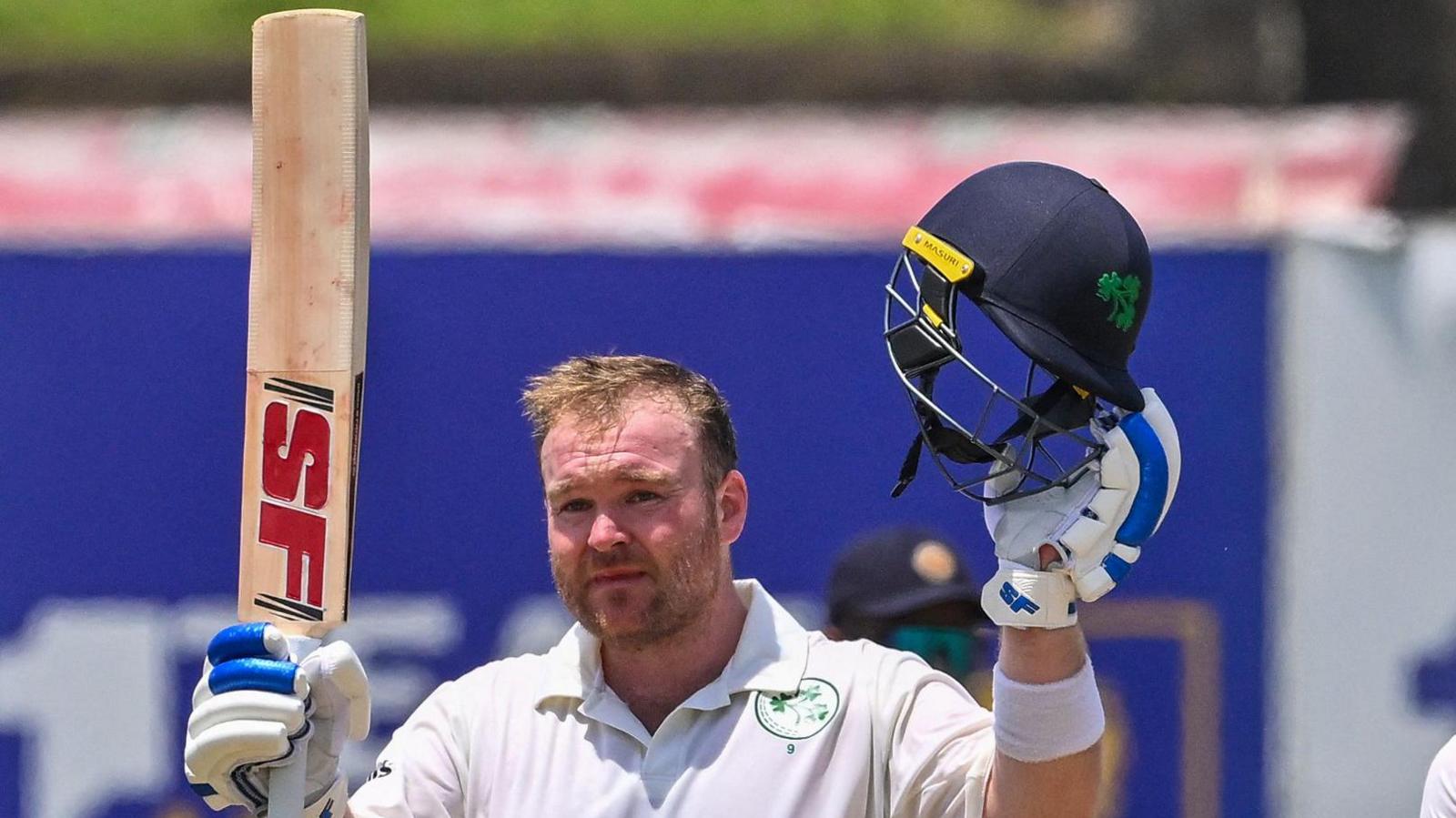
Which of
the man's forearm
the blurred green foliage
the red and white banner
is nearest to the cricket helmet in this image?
the man's forearm

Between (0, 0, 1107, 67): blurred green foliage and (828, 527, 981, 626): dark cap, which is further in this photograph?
(0, 0, 1107, 67): blurred green foliage

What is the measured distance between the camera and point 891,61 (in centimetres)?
530

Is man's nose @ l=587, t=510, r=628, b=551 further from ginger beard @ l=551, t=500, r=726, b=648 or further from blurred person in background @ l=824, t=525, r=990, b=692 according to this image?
blurred person in background @ l=824, t=525, r=990, b=692

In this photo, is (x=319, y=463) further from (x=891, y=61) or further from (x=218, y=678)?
(x=891, y=61)

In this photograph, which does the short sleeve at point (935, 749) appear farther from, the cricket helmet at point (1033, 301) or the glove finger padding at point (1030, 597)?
the cricket helmet at point (1033, 301)

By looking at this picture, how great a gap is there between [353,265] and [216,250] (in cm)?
183

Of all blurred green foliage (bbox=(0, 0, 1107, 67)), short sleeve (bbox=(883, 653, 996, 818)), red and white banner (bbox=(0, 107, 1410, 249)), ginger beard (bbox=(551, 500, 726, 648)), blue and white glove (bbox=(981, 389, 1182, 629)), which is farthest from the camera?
blurred green foliage (bbox=(0, 0, 1107, 67))

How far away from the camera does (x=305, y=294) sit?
2.56 meters

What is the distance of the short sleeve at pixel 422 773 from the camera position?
249 centimetres


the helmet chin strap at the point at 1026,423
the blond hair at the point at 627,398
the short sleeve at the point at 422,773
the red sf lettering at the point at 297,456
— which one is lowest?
the short sleeve at the point at 422,773

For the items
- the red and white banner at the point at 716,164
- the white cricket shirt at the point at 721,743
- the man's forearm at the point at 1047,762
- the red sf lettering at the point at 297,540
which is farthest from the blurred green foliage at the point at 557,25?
the man's forearm at the point at 1047,762

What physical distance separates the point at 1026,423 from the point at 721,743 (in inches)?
20.7

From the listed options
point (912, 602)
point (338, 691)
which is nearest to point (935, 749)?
point (338, 691)

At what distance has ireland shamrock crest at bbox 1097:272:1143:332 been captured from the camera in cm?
217
